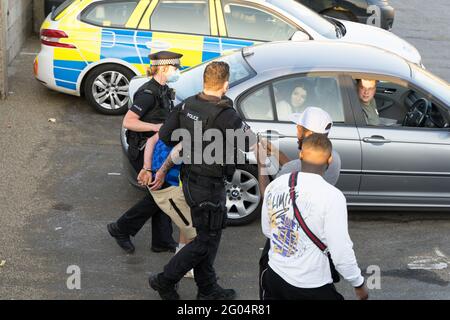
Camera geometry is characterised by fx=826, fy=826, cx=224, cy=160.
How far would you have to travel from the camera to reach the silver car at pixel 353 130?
6.91 m

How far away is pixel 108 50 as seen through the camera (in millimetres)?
9523

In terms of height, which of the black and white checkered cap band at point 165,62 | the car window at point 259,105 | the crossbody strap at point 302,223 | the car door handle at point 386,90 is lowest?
the car window at point 259,105

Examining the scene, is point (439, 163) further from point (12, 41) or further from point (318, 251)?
point (12, 41)

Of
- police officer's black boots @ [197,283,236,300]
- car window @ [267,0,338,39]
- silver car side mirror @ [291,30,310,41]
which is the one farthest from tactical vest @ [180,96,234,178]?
car window @ [267,0,338,39]

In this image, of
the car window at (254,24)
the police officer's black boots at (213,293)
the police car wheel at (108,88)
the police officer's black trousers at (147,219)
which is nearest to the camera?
the police officer's black boots at (213,293)

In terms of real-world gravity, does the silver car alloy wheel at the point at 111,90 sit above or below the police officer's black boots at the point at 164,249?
above

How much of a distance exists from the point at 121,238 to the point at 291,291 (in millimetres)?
2403

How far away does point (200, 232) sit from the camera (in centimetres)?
548

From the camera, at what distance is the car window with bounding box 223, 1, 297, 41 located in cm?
974

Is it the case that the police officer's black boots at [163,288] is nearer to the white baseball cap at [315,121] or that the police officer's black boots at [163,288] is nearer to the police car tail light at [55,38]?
the white baseball cap at [315,121]

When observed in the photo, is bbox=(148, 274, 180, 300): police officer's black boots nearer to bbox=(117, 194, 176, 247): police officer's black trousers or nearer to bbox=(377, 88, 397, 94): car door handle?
bbox=(117, 194, 176, 247): police officer's black trousers

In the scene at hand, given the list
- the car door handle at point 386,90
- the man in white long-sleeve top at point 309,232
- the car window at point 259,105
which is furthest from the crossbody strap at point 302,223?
the car door handle at point 386,90

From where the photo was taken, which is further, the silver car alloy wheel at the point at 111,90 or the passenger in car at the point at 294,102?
the silver car alloy wheel at the point at 111,90
